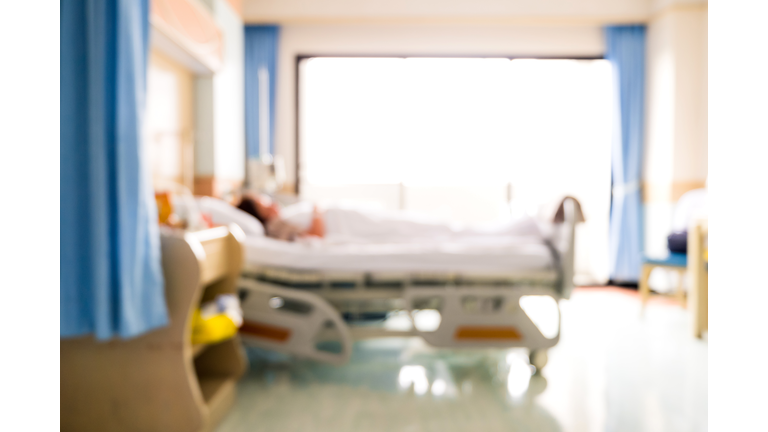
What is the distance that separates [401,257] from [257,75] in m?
3.07

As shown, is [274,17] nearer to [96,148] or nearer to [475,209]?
[475,209]

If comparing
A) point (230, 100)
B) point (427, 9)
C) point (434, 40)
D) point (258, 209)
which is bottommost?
point (258, 209)

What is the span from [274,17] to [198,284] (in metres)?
3.54

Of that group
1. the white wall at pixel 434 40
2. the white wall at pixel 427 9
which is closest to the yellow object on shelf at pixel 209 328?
the white wall at pixel 434 40

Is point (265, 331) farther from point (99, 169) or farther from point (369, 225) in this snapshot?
point (99, 169)

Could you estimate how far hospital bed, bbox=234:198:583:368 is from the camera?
216cm

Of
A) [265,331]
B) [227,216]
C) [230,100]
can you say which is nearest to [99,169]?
[227,216]

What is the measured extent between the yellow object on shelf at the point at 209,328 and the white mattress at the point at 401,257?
475 mm

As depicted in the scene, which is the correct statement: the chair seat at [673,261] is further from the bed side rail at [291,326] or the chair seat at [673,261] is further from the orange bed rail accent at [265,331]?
the orange bed rail accent at [265,331]

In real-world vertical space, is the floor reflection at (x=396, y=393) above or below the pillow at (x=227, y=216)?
below

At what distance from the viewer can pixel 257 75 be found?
4.53m

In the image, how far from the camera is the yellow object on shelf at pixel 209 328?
168 centimetres

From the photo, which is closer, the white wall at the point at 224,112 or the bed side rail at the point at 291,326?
the bed side rail at the point at 291,326
